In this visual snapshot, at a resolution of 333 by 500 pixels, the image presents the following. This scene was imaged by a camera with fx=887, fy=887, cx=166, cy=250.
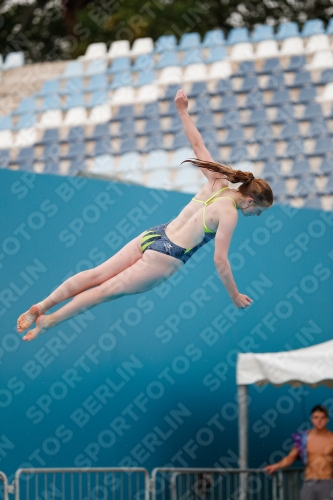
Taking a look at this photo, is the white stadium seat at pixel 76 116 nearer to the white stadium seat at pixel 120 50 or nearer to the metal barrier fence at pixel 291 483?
the white stadium seat at pixel 120 50

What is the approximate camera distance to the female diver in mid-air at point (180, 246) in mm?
5105

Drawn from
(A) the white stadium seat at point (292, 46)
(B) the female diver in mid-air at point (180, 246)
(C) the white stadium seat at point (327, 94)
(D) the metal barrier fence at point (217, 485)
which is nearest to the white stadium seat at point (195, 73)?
(A) the white stadium seat at point (292, 46)

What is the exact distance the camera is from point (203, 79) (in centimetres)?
1253

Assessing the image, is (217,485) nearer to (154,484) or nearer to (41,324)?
(154,484)

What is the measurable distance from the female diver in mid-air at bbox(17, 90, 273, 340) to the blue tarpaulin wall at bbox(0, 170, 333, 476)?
173 centimetres

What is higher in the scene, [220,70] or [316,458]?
[220,70]

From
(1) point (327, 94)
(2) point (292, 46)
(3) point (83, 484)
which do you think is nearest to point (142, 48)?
(2) point (292, 46)

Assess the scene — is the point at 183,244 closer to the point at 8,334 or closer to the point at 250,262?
the point at 8,334

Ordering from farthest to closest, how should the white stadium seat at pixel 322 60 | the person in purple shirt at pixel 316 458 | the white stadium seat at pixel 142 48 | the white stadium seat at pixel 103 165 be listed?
the white stadium seat at pixel 142 48 < the white stadium seat at pixel 322 60 < the white stadium seat at pixel 103 165 < the person in purple shirt at pixel 316 458

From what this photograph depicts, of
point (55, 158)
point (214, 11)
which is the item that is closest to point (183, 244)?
point (55, 158)

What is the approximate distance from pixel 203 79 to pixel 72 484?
23.9 ft

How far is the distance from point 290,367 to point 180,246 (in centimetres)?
215

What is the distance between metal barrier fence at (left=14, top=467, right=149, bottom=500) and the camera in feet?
21.4

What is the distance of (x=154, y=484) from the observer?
6590mm
